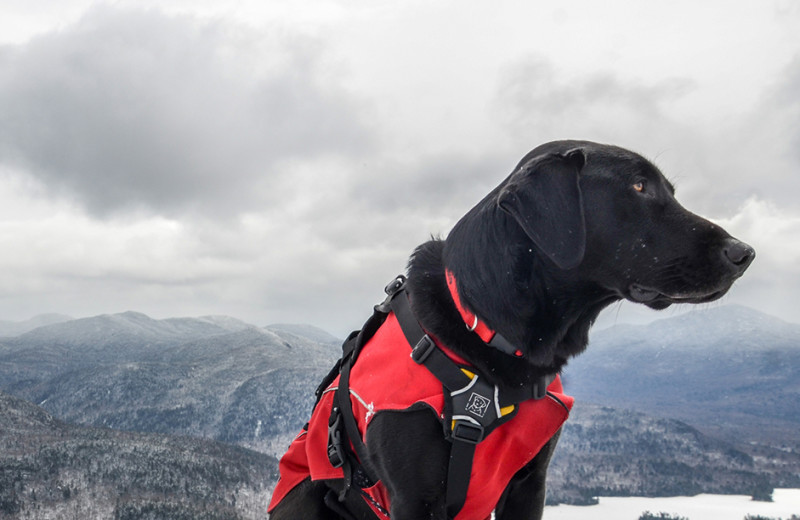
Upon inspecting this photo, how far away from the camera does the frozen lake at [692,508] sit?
166 meters

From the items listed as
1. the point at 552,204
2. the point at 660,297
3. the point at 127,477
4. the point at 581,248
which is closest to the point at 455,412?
the point at 581,248

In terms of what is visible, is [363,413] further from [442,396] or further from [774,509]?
[774,509]

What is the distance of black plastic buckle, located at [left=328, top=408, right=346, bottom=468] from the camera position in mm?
4055

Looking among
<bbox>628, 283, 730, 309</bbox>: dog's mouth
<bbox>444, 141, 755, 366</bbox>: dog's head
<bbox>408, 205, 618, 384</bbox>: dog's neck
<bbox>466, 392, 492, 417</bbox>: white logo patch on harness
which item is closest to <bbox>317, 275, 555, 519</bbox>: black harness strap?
<bbox>466, 392, 492, 417</bbox>: white logo patch on harness

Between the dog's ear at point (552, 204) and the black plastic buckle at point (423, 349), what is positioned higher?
the dog's ear at point (552, 204)

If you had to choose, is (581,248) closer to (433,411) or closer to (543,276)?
(543,276)

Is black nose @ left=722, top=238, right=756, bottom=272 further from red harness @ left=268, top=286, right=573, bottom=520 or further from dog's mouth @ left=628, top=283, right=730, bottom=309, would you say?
red harness @ left=268, top=286, right=573, bottom=520

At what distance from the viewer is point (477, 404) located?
3570 millimetres

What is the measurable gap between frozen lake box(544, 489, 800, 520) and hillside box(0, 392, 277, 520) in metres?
95.4

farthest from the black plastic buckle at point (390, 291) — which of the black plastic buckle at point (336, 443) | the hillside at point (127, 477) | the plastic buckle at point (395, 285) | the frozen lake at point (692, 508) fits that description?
the frozen lake at point (692, 508)

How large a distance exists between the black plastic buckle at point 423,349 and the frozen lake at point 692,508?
184 metres

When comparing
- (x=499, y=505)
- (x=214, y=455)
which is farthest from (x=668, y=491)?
(x=499, y=505)

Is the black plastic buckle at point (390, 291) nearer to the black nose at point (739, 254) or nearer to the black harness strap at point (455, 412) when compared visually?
the black harness strap at point (455, 412)

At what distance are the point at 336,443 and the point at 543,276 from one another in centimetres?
201
